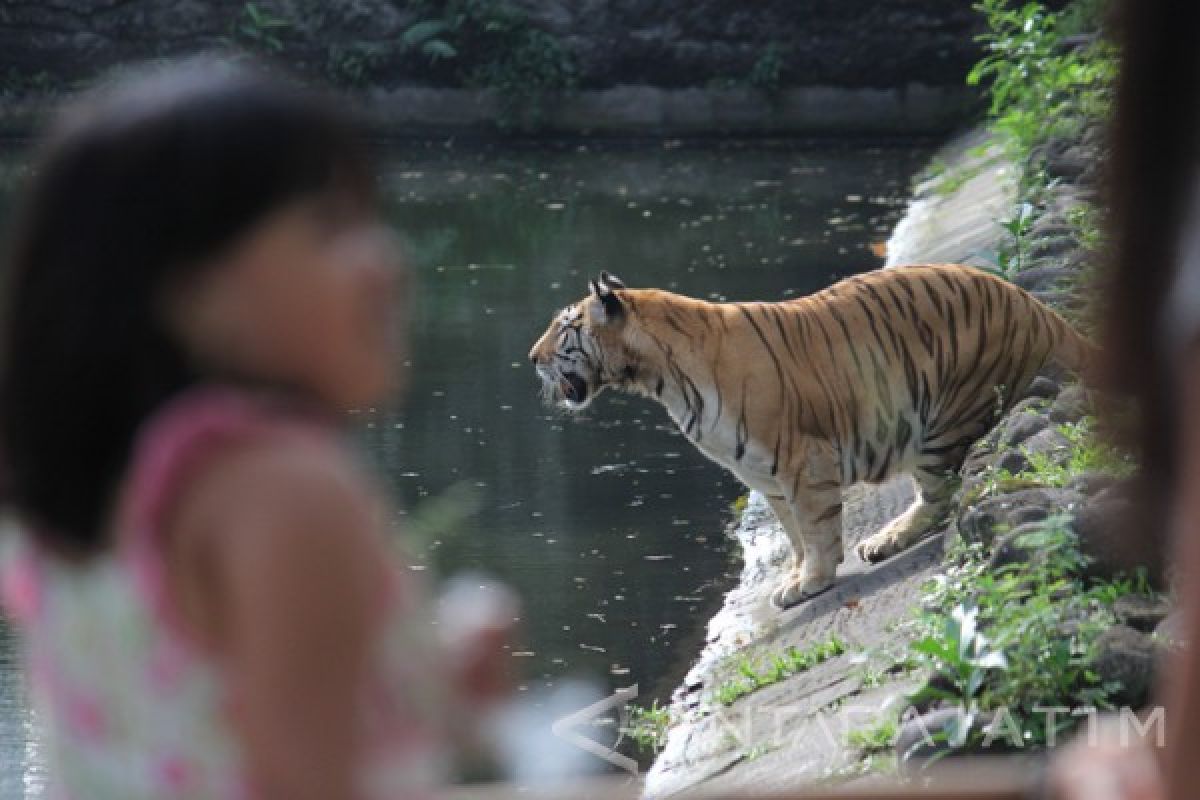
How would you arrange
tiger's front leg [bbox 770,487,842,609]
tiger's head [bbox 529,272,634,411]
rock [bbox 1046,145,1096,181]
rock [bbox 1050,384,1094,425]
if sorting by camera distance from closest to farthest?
rock [bbox 1050,384,1094,425] < tiger's front leg [bbox 770,487,842,609] < tiger's head [bbox 529,272,634,411] < rock [bbox 1046,145,1096,181]

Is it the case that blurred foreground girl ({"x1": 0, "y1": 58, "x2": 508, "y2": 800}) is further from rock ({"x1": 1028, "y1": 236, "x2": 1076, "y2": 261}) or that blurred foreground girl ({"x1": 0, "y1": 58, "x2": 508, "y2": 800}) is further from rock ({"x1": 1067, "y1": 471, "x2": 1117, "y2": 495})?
rock ({"x1": 1028, "y1": 236, "x2": 1076, "y2": 261})

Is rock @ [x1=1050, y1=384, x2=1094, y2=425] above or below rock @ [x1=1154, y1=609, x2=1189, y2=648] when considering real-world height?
below

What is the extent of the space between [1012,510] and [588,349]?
2077 millimetres

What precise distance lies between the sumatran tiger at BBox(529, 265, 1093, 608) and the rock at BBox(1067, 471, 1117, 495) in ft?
5.17

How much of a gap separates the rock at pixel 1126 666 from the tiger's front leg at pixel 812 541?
2503 mm

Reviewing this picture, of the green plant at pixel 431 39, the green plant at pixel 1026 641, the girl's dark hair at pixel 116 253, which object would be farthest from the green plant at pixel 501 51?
the girl's dark hair at pixel 116 253

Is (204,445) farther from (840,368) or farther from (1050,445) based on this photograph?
(840,368)

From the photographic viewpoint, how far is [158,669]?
1361mm

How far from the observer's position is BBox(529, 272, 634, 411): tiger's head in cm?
698

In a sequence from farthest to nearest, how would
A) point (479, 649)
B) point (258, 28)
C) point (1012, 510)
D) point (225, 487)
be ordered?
point (258, 28) → point (1012, 510) → point (479, 649) → point (225, 487)

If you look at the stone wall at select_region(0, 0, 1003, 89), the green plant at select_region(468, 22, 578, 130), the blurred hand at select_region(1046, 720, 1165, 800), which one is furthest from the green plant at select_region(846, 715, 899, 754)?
the stone wall at select_region(0, 0, 1003, 89)

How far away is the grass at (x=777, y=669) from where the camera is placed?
5965 mm

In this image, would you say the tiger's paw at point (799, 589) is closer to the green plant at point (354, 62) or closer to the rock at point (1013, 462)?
the rock at point (1013, 462)

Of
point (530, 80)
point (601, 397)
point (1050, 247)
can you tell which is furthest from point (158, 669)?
point (530, 80)
